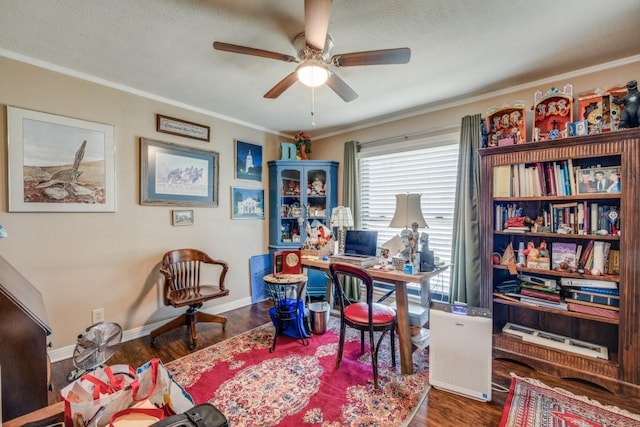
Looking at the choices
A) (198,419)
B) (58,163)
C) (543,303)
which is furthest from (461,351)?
(58,163)

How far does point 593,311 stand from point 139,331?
4.08 m

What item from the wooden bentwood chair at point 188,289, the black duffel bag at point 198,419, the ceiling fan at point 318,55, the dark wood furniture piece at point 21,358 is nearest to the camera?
the black duffel bag at point 198,419

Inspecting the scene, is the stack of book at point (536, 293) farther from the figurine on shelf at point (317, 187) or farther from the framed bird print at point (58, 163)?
the framed bird print at point (58, 163)

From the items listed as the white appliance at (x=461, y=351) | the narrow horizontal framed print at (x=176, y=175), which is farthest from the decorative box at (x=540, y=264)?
the narrow horizontal framed print at (x=176, y=175)

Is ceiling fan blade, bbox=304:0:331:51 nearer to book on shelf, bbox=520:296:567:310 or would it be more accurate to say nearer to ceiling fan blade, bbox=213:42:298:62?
ceiling fan blade, bbox=213:42:298:62

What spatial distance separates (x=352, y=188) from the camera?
3.93 metres

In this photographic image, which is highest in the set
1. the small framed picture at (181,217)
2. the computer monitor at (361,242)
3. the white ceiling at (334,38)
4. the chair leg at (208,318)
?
the white ceiling at (334,38)

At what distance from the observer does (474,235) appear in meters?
2.88

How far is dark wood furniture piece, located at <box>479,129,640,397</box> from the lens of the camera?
1933 mm

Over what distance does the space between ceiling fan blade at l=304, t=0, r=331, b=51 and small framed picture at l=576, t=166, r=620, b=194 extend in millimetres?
2220

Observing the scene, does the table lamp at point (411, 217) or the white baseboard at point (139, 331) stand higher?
the table lamp at point (411, 217)

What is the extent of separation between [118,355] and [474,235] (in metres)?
3.62

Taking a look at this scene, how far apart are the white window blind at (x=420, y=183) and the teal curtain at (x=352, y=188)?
96 millimetres

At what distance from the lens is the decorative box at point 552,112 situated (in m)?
2.29
